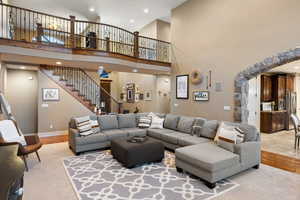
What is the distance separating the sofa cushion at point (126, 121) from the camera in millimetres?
5570

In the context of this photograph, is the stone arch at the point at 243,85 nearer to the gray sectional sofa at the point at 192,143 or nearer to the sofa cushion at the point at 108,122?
the gray sectional sofa at the point at 192,143

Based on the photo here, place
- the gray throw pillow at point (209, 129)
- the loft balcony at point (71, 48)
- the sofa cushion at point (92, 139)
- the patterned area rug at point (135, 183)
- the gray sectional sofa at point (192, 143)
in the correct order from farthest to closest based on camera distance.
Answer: the loft balcony at point (71, 48) → the sofa cushion at point (92, 139) → the gray throw pillow at point (209, 129) → the gray sectional sofa at point (192, 143) → the patterned area rug at point (135, 183)

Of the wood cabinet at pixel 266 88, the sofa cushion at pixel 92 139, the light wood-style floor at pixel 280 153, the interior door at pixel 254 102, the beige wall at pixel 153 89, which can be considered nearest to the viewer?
the light wood-style floor at pixel 280 153

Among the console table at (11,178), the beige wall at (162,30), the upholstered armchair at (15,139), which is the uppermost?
the beige wall at (162,30)

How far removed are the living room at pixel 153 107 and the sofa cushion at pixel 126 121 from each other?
0.04 m

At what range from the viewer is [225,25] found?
224 inches

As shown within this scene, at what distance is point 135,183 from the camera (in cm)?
297

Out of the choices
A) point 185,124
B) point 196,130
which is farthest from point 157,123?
point 196,130

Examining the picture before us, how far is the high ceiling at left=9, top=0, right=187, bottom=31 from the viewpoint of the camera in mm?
7348

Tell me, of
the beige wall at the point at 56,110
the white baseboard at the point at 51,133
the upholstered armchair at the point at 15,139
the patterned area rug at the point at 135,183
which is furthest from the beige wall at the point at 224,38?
the upholstered armchair at the point at 15,139

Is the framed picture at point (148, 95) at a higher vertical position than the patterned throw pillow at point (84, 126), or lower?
higher

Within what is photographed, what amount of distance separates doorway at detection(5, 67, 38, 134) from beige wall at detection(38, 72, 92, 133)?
727mm

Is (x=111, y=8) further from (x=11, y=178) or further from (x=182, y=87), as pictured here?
(x=11, y=178)

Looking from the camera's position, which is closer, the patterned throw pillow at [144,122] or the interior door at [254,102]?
the patterned throw pillow at [144,122]
